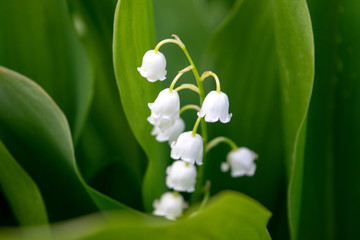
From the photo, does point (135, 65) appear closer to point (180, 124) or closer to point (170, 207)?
point (180, 124)

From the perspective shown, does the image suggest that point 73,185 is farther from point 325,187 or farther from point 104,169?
point 325,187

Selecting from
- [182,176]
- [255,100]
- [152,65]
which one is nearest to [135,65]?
[152,65]

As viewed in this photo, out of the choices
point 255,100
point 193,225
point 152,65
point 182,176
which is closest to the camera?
point 193,225

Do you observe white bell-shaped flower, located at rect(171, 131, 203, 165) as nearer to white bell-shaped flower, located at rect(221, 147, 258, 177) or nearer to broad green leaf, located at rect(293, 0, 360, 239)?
white bell-shaped flower, located at rect(221, 147, 258, 177)

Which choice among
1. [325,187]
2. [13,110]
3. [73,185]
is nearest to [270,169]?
[325,187]

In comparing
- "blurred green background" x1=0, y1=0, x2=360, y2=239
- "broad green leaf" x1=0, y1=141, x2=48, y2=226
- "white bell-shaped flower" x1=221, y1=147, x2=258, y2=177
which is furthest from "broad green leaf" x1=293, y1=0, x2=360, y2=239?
"broad green leaf" x1=0, y1=141, x2=48, y2=226

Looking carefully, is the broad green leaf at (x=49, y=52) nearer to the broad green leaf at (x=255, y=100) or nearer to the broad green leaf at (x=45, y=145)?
the broad green leaf at (x=45, y=145)
